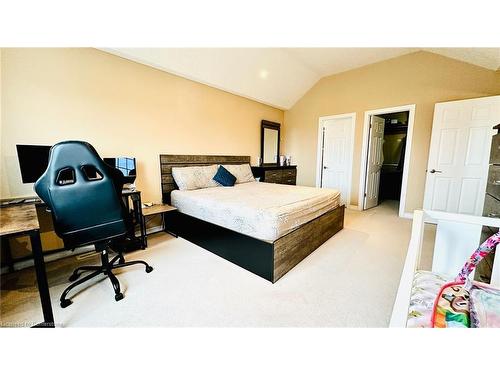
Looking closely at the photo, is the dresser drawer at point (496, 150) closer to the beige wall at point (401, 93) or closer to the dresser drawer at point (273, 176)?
the beige wall at point (401, 93)

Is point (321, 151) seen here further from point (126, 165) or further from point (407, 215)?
point (126, 165)

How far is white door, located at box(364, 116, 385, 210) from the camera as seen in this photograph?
4180mm

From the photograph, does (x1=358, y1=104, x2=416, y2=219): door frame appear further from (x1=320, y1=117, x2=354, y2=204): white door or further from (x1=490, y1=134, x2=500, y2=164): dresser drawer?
(x1=490, y1=134, x2=500, y2=164): dresser drawer

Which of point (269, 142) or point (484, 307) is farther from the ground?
point (269, 142)

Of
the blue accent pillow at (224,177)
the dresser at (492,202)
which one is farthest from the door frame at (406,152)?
the blue accent pillow at (224,177)

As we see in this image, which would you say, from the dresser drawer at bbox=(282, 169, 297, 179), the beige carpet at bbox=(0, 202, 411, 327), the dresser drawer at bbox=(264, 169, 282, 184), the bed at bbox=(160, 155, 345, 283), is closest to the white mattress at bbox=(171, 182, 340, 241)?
the bed at bbox=(160, 155, 345, 283)

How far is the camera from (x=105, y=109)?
2.48m

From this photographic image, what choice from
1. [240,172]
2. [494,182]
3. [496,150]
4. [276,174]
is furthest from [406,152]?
[240,172]

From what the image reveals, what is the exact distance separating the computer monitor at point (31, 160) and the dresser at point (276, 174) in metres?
3.28

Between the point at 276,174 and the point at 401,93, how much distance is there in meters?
2.77

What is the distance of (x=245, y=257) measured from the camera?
2027mm

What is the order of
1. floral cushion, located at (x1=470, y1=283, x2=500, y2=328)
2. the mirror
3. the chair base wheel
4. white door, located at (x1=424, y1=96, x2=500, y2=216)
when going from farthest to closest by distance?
the mirror → white door, located at (x1=424, y1=96, x2=500, y2=216) → the chair base wheel → floral cushion, located at (x1=470, y1=283, x2=500, y2=328)

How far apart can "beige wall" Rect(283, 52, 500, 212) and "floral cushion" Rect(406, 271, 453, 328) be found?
3294 millimetres
